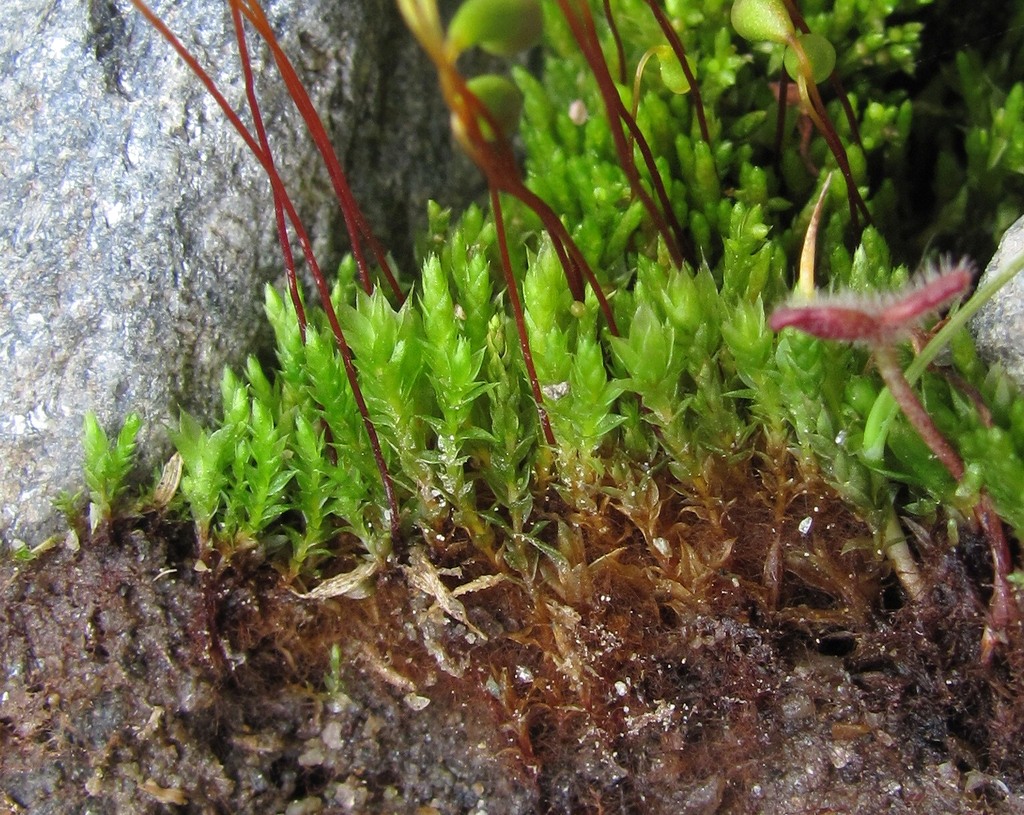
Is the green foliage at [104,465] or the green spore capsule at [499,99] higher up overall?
the green spore capsule at [499,99]

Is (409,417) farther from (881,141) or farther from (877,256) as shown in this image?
(881,141)

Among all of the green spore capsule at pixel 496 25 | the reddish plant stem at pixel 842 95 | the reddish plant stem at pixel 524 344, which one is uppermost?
the green spore capsule at pixel 496 25

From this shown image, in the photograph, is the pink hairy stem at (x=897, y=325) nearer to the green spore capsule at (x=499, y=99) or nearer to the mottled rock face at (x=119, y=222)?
the green spore capsule at (x=499, y=99)

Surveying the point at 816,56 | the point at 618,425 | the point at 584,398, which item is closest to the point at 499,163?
the point at 584,398

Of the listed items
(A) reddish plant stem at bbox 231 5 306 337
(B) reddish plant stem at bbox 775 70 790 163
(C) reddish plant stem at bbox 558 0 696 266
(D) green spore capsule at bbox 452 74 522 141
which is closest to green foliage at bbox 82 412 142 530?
(A) reddish plant stem at bbox 231 5 306 337

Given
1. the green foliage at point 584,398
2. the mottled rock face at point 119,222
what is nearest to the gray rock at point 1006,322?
the green foliage at point 584,398

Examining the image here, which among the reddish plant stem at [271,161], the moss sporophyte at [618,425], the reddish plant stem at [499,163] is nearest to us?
the reddish plant stem at [499,163]

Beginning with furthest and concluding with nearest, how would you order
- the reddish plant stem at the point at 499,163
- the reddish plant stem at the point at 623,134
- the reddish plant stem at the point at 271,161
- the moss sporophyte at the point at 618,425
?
the reddish plant stem at the point at 271,161, the moss sporophyte at the point at 618,425, the reddish plant stem at the point at 623,134, the reddish plant stem at the point at 499,163

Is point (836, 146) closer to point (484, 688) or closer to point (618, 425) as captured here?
point (618, 425)

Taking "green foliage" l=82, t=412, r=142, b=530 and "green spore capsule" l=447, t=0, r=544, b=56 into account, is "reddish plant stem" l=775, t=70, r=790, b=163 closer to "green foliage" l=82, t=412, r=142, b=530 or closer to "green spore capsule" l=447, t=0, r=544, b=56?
"green spore capsule" l=447, t=0, r=544, b=56

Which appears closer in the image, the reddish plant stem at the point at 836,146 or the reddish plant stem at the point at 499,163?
the reddish plant stem at the point at 499,163
